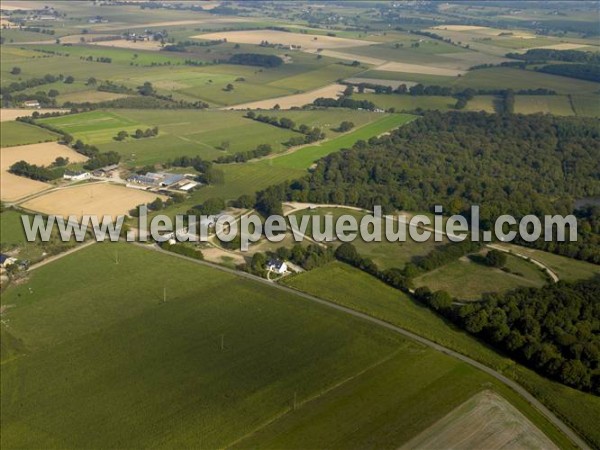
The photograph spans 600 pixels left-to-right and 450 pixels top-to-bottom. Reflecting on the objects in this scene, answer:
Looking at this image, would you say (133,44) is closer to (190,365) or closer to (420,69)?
(420,69)

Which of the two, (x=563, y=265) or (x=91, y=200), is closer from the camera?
(x=563, y=265)

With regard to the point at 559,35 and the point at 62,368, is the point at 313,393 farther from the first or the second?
the point at 559,35

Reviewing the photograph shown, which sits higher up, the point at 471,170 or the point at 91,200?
the point at 471,170

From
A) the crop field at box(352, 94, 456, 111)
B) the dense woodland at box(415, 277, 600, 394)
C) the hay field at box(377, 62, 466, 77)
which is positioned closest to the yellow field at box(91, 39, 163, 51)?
the hay field at box(377, 62, 466, 77)

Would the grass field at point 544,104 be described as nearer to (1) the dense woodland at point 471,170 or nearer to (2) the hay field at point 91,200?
(1) the dense woodland at point 471,170

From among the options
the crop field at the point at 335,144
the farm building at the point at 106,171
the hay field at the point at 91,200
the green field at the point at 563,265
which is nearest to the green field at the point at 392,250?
the green field at the point at 563,265

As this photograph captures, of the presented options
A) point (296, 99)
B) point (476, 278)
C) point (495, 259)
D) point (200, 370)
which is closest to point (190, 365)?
point (200, 370)

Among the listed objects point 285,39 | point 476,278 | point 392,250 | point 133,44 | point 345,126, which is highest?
point 285,39
